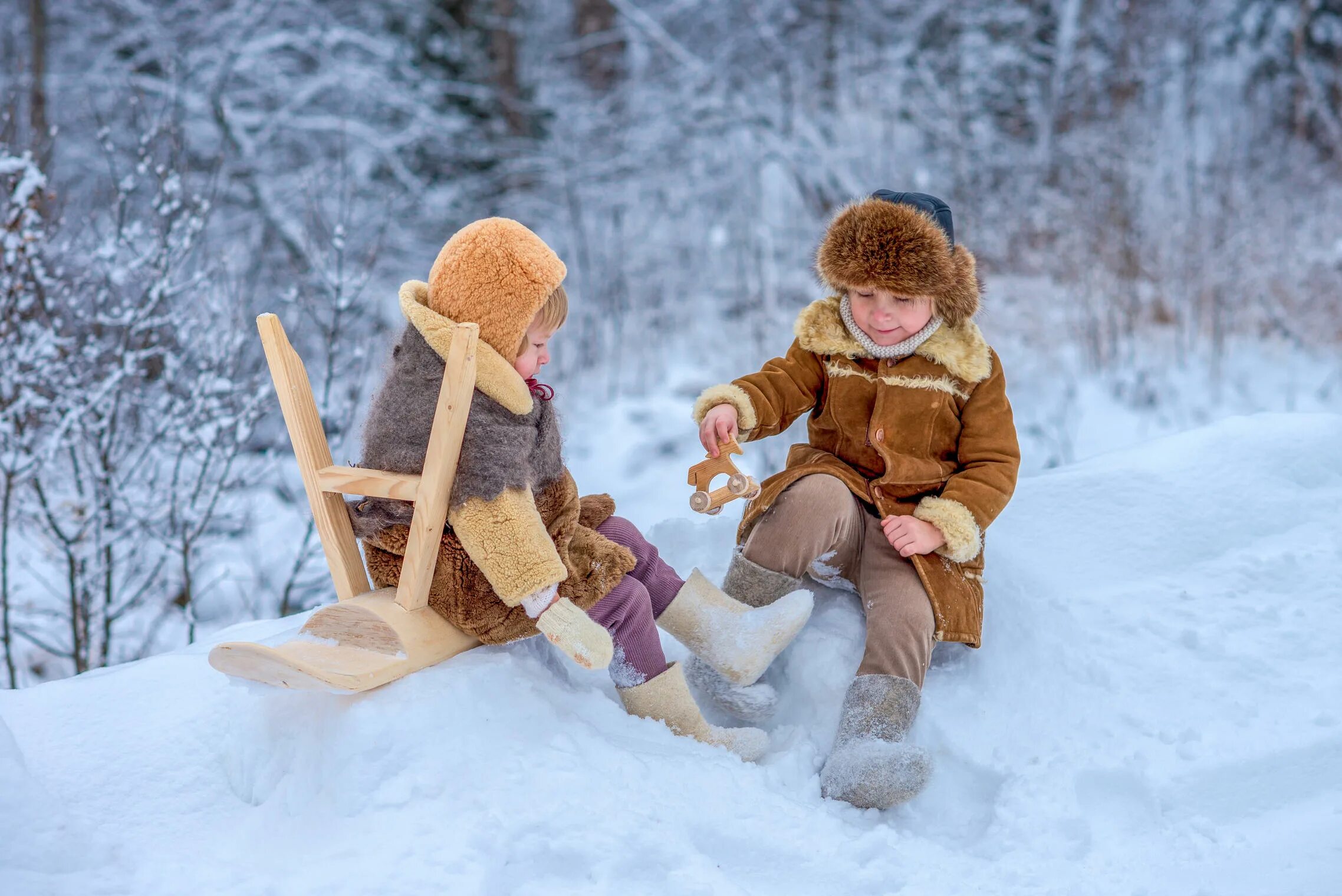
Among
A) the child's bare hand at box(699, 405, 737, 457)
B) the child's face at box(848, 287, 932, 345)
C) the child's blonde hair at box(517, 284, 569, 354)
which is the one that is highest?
the child's blonde hair at box(517, 284, 569, 354)

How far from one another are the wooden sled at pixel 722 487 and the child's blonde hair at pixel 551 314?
476 mm

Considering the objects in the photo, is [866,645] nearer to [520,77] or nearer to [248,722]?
[248,722]

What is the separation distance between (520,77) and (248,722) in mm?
8456

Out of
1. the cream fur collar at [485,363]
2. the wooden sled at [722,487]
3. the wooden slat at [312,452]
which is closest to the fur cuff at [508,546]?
the cream fur collar at [485,363]

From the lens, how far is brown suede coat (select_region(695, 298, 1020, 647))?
2170 millimetres

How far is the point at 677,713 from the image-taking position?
198 centimetres

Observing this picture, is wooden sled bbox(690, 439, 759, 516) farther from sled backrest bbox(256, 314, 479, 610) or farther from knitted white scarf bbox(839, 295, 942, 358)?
sled backrest bbox(256, 314, 479, 610)

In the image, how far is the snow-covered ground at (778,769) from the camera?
5.08ft

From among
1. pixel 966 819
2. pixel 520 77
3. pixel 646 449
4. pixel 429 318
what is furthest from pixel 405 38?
pixel 966 819

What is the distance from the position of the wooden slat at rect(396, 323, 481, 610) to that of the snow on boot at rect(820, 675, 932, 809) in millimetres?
929

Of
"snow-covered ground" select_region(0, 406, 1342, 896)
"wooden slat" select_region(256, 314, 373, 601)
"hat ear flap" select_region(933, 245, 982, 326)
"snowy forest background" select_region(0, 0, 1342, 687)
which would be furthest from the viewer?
"snowy forest background" select_region(0, 0, 1342, 687)

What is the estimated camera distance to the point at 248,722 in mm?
1865

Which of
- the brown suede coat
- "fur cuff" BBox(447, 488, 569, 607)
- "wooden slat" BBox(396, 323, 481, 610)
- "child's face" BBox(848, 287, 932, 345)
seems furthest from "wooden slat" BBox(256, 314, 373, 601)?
"child's face" BBox(848, 287, 932, 345)

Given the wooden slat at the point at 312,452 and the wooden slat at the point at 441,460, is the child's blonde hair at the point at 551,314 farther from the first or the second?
the wooden slat at the point at 312,452
